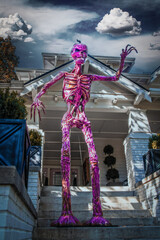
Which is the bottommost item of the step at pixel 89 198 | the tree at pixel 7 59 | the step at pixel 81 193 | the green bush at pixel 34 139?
the step at pixel 89 198

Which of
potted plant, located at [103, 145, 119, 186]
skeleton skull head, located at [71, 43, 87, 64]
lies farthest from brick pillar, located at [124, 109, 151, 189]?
skeleton skull head, located at [71, 43, 87, 64]

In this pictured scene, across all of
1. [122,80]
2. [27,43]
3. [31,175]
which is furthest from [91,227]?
[27,43]

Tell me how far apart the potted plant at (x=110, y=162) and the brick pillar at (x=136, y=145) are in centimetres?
317

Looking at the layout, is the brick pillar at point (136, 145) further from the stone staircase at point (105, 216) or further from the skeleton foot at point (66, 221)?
the skeleton foot at point (66, 221)

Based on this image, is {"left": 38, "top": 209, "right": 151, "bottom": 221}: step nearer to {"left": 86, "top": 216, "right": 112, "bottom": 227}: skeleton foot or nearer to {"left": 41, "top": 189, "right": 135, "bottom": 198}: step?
{"left": 41, "top": 189, "right": 135, "bottom": 198}: step

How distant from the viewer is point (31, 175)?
505cm

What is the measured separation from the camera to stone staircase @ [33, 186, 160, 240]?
9.98ft

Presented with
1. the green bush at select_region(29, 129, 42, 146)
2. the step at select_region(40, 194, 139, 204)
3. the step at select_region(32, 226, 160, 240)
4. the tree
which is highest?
the tree

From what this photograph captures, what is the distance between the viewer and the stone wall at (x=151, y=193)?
5.10 meters

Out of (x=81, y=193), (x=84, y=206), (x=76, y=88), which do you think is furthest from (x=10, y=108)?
(x=81, y=193)

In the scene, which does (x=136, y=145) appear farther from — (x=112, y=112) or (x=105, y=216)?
(x=105, y=216)

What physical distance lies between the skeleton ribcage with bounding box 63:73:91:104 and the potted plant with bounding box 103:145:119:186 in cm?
717

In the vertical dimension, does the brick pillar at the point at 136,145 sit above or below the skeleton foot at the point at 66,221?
above

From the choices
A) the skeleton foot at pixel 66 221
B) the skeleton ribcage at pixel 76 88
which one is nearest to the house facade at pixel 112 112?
the skeleton ribcage at pixel 76 88
